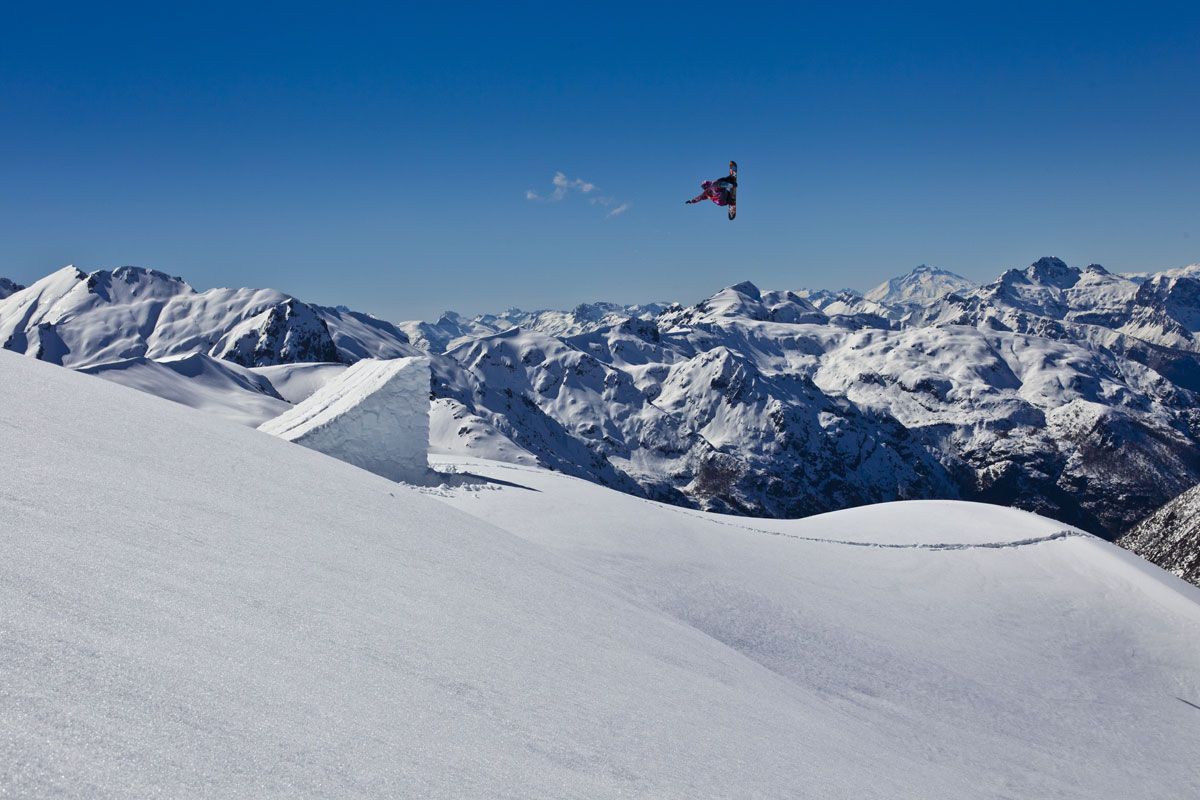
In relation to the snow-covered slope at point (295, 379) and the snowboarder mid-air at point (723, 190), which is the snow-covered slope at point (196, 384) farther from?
the snowboarder mid-air at point (723, 190)

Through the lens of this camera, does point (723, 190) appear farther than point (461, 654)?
Yes

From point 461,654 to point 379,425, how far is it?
59.4 ft

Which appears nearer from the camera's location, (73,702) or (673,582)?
(73,702)

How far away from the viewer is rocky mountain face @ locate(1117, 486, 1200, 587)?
6588 centimetres

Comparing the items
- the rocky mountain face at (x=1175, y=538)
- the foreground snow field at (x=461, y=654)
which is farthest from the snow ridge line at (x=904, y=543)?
the rocky mountain face at (x=1175, y=538)

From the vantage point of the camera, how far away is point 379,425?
25.5 m

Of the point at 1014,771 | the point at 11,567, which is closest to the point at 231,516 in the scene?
the point at 11,567

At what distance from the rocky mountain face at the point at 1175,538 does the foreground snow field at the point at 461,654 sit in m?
50.9

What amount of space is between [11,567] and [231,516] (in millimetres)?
3930

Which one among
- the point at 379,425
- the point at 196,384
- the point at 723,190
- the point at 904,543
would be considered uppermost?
the point at 723,190

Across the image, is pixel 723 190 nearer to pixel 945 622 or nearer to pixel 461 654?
pixel 945 622

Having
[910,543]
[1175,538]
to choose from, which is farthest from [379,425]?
[1175,538]

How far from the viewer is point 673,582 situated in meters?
20.2

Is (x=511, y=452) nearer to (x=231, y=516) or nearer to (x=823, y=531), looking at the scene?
(x=823, y=531)
